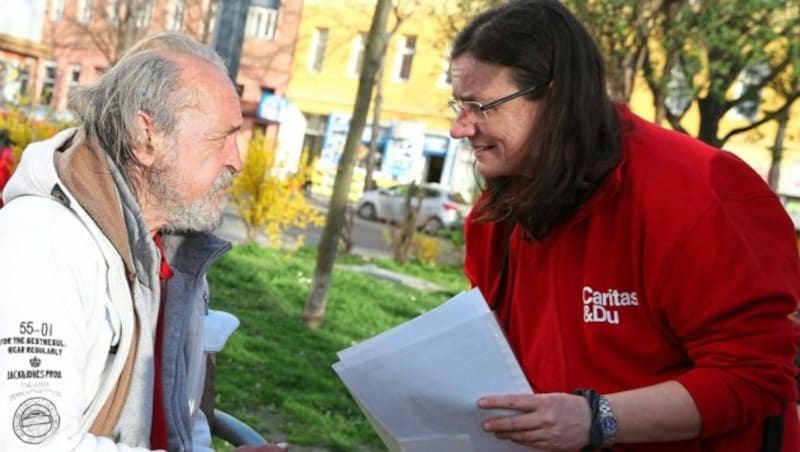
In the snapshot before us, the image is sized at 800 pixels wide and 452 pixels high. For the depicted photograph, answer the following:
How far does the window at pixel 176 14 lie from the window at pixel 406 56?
7.80 m

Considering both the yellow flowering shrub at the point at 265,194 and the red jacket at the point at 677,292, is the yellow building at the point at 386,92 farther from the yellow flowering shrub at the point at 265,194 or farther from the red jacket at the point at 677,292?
the red jacket at the point at 677,292

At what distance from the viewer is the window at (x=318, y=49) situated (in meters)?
35.2

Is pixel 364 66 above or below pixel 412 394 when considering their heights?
above

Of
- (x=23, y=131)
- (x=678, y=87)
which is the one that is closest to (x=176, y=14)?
(x=23, y=131)

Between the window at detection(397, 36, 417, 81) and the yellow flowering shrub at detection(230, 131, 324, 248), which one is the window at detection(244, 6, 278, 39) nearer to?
the window at detection(397, 36, 417, 81)

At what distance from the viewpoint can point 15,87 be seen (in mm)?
22641

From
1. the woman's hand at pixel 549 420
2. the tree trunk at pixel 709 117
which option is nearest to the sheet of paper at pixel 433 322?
the woman's hand at pixel 549 420

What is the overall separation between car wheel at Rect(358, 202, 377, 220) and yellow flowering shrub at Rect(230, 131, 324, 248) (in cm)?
1434

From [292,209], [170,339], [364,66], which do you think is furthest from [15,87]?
[170,339]

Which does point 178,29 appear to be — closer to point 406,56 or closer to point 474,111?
point 406,56

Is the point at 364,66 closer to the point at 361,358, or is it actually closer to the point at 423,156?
the point at 361,358

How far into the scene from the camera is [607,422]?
1.75 meters

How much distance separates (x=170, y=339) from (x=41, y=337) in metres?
0.45

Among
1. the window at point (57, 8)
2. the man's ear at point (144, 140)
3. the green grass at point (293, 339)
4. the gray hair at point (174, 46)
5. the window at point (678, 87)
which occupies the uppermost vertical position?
the window at point (678, 87)
